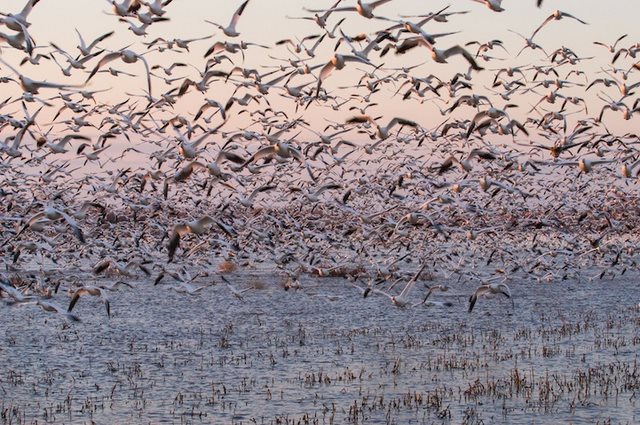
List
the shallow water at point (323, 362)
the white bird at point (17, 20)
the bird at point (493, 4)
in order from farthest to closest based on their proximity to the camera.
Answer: the shallow water at point (323, 362) < the bird at point (493, 4) < the white bird at point (17, 20)

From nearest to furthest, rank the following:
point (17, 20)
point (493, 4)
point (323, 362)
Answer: point (17, 20), point (493, 4), point (323, 362)

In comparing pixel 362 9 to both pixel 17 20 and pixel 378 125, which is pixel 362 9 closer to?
pixel 378 125

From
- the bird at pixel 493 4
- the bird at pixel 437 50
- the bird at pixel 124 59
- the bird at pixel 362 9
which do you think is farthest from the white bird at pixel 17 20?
the bird at pixel 493 4

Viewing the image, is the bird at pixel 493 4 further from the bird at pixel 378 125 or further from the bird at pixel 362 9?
the bird at pixel 378 125

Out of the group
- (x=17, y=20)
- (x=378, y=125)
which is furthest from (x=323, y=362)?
(x=17, y=20)

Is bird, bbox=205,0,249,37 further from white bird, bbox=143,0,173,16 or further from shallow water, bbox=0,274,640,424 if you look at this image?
shallow water, bbox=0,274,640,424

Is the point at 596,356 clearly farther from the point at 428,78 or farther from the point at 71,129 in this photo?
the point at 71,129

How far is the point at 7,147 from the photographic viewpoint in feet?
63.0

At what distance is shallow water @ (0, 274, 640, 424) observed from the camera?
17.4 metres

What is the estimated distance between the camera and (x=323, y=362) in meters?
22.2

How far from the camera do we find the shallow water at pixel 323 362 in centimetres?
1741

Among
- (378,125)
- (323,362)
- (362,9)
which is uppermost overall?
(362,9)

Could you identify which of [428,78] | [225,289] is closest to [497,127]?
[428,78]

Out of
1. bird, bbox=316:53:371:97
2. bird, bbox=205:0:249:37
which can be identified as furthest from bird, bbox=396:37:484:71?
bird, bbox=205:0:249:37
